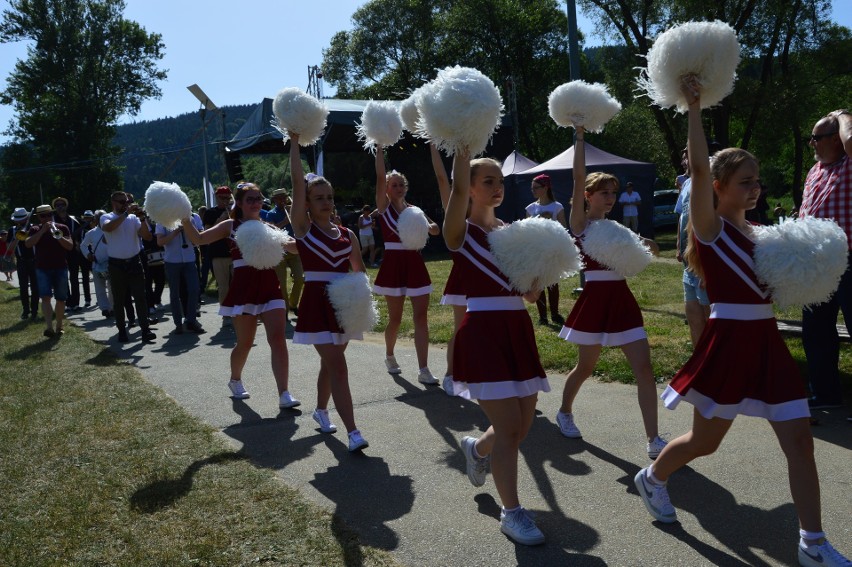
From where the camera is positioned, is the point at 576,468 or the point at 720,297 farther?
the point at 576,468

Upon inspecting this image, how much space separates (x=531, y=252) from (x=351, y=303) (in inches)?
71.2

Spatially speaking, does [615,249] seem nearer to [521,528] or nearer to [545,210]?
[521,528]

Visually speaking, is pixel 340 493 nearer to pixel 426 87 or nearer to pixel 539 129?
pixel 426 87

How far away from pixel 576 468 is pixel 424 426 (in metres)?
1.46

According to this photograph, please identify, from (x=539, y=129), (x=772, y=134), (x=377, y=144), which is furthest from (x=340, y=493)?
(x=539, y=129)

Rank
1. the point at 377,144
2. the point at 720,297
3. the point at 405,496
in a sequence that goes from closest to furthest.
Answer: the point at 720,297, the point at 405,496, the point at 377,144

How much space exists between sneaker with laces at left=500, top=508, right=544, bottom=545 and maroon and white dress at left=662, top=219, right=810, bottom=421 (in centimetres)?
88

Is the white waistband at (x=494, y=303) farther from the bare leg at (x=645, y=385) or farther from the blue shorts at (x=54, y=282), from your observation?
the blue shorts at (x=54, y=282)

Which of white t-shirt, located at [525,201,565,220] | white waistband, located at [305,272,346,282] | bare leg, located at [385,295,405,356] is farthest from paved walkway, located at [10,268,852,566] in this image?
white t-shirt, located at [525,201,565,220]

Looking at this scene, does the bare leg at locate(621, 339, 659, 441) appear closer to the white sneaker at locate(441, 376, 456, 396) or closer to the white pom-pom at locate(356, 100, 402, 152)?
the white sneaker at locate(441, 376, 456, 396)

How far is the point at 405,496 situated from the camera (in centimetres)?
425

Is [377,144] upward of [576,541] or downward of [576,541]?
upward

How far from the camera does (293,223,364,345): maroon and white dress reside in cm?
512

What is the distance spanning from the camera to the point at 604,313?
4.82m
